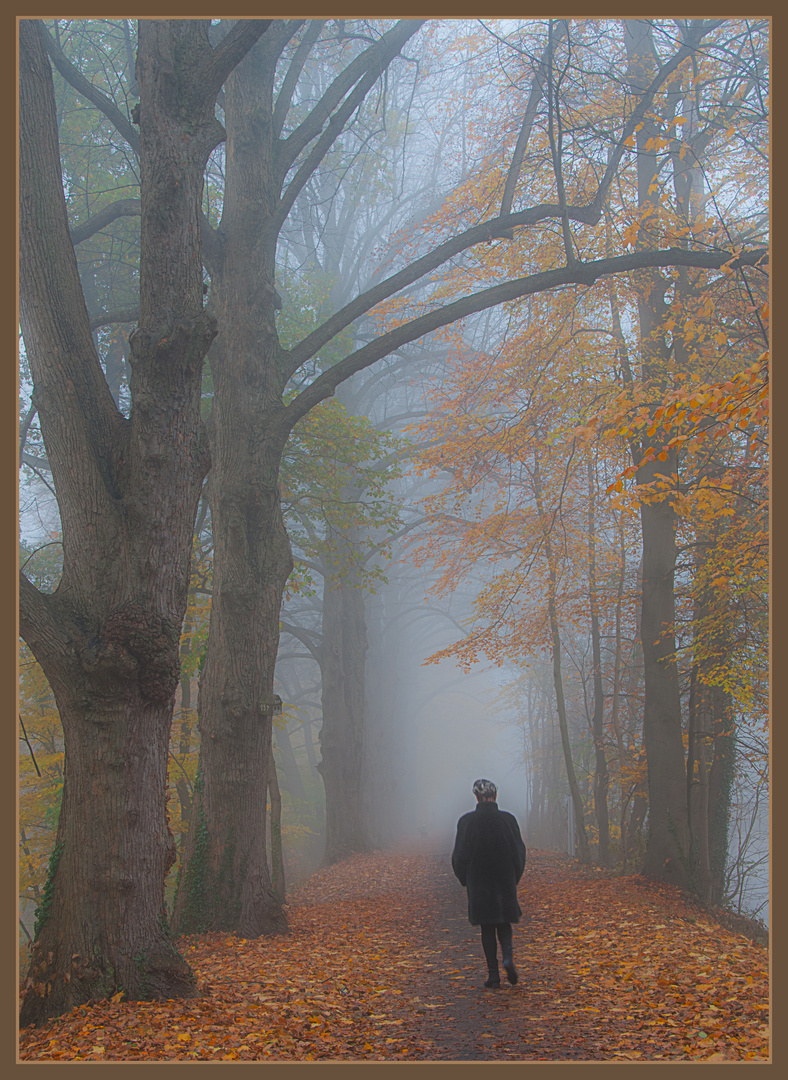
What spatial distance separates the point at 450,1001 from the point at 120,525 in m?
3.94

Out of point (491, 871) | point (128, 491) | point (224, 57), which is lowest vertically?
point (491, 871)

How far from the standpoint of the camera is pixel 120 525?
5.18 meters

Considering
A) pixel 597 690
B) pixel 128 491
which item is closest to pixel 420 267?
pixel 128 491

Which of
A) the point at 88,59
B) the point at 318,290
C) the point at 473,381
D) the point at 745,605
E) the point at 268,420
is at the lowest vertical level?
the point at 745,605

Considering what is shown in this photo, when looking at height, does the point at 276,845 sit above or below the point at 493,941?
below

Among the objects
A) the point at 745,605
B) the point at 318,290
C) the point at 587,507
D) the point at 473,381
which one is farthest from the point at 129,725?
the point at 318,290

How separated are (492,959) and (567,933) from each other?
234 centimetres

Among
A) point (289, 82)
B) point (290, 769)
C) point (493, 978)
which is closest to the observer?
point (493, 978)

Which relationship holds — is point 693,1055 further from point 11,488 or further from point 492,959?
point 11,488

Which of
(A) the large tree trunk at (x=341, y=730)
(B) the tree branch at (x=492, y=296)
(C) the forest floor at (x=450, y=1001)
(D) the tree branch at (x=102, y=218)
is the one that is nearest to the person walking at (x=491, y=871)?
(C) the forest floor at (x=450, y=1001)

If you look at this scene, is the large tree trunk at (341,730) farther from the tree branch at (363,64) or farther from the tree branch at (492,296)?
the tree branch at (363,64)

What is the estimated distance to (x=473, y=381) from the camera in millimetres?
13305

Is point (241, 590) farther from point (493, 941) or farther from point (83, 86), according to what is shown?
point (83, 86)

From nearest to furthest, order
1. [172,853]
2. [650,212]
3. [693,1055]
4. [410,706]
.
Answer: [693,1055], [172,853], [650,212], [410,706]
